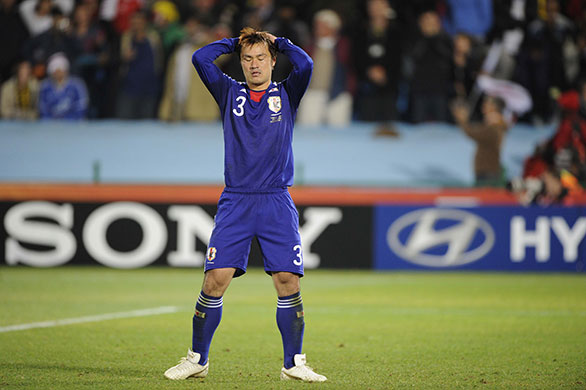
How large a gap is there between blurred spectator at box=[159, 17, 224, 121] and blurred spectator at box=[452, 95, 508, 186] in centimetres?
429

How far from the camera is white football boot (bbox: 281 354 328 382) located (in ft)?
17.8

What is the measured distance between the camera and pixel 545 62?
15.8m

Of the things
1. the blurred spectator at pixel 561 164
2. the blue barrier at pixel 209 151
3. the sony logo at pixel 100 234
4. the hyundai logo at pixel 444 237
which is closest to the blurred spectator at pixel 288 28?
the blue barrier at pixel 209 151

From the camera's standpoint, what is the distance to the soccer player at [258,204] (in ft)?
17.9

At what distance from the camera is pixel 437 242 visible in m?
13.3

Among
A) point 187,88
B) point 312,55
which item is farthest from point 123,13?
point 312,55

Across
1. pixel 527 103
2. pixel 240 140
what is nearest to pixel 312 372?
pixel 240 140

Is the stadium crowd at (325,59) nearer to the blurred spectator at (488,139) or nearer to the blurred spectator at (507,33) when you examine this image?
the blurred spectator at (507,33)

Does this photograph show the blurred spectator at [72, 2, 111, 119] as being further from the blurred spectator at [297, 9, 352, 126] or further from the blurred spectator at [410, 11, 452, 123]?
the blurred spectator at [410, 11, 452, 123]

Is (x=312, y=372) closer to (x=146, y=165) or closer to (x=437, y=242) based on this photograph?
(x=437, y=242)

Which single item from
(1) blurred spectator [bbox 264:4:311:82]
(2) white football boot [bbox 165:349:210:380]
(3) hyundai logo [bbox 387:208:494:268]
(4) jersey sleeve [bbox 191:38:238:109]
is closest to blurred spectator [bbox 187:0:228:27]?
(1) blurred spectator [bbox 264:4:311:82]

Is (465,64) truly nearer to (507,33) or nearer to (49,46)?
(507,33)

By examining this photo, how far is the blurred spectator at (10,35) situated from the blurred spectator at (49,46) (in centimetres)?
18

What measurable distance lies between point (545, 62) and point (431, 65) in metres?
2.02
